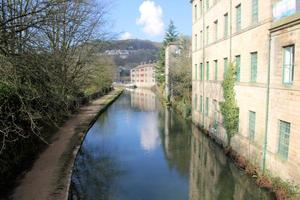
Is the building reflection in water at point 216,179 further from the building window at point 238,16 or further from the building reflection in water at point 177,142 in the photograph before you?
the building window at point 238,16

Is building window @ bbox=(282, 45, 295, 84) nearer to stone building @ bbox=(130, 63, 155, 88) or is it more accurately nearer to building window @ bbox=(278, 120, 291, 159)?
building window @ bbox=(278, 120, 291, 159)

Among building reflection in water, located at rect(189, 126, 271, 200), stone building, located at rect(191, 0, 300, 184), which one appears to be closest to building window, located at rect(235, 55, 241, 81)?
stone building, located at rect(191, 0, 300, 184)

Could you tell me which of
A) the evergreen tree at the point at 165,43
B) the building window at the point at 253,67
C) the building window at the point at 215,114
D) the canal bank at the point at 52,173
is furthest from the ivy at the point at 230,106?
the evergreen tree at the point at 165,43

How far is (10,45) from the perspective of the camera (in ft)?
28.9

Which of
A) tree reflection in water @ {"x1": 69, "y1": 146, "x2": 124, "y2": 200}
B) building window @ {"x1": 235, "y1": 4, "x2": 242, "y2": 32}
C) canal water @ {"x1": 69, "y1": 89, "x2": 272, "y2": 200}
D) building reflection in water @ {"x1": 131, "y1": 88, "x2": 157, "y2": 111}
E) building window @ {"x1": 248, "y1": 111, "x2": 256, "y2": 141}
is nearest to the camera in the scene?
tree reflection in water @ {"x1": 69, "y1": 146, "x2": 124, "y2": 200}

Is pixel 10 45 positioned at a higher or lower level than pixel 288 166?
higher

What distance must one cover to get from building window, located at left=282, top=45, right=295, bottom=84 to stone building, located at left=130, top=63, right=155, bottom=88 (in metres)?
94.9

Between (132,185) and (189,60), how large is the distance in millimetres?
27765

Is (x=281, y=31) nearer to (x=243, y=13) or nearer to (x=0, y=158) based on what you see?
(x=243, y=13)

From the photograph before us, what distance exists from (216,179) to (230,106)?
4182 mm

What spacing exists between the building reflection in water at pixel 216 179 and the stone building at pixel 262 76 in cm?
89

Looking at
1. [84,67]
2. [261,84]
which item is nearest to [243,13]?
[261,84]

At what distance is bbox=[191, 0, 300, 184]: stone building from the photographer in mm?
10320

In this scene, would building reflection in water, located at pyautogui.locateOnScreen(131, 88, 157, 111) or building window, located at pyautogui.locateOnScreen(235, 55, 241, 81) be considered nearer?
building window, located at pyautogui.locateOnScreen(235, 55, 241, 81)
